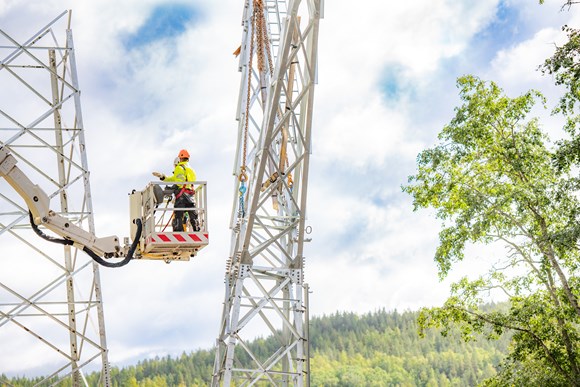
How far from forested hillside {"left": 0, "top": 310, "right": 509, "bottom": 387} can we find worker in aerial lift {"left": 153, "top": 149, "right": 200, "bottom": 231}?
94.0 m

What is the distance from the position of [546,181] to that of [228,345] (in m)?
11.1

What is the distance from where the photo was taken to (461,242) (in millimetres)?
23594

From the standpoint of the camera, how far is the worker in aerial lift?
1485cm

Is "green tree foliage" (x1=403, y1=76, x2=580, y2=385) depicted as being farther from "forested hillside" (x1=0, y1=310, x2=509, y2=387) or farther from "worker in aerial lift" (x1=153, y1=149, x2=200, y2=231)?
"forested hillside" (x1=0, y1=310, x2=509, y2=387)

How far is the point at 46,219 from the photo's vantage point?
14.5m

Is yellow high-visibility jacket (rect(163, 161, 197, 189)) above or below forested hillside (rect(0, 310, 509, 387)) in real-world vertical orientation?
below

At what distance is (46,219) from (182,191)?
2313mm

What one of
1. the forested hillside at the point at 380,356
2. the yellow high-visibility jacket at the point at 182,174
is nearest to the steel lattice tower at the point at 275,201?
the yellow high-visibility jacket at the point at 182,174

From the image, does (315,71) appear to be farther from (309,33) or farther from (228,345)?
(228,345)

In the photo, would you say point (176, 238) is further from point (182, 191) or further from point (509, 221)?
point (509, 221)

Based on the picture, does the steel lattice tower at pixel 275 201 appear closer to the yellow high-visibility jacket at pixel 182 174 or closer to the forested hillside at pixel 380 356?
the yellow high-visibility jacket at pixel 182 174

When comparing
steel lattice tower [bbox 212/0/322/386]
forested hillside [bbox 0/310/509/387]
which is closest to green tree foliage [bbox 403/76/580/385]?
steel lattice tower [bbox 212/0/322/386]

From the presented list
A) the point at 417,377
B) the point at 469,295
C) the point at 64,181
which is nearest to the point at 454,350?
the point at 417,377

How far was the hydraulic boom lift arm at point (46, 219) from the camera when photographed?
1439cm
